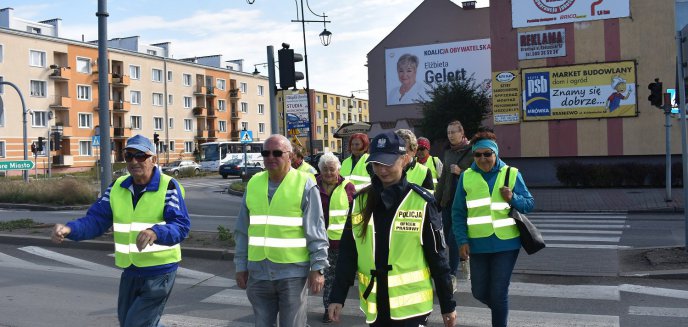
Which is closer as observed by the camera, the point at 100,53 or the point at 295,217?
the point at 295,217

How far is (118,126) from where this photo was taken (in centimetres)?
6288

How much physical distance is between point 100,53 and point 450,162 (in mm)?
Answer: 7234

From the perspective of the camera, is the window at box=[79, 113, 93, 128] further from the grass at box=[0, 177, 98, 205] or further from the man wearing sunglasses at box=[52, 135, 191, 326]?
the man wearing sunglasses at box=[52, 135, 191, 326]

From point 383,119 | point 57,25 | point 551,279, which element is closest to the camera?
point 551,279

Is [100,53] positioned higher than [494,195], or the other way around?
[100,53]

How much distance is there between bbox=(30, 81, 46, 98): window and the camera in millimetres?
54125

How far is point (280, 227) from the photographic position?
423cm

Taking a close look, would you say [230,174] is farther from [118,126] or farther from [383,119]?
[118,126]

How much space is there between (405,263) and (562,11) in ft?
82.9

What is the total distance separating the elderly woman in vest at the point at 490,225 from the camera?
4898 mm

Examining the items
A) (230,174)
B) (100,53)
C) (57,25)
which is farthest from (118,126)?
(100,53)

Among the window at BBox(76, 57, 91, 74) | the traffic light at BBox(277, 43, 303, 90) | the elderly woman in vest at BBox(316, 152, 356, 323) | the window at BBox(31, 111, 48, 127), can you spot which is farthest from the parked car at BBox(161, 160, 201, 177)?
the elderly woman in vest at BBox(316, 152, 356, 323)

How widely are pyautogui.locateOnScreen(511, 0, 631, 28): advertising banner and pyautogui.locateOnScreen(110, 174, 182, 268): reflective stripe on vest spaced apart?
24.9 meters

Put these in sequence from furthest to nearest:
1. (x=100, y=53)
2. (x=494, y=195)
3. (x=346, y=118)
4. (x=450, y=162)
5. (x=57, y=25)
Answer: (x=346, y=118) < (x=57, y=25) < (x=100, y=53) < (x=450, y=162) < (x=494, y=195)
